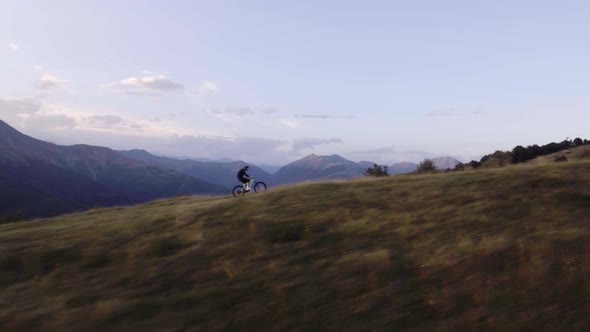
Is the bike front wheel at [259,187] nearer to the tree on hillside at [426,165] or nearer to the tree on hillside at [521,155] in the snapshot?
the tree on hillside at [426,165]

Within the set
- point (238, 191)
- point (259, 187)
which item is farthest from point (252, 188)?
point (238, 191)

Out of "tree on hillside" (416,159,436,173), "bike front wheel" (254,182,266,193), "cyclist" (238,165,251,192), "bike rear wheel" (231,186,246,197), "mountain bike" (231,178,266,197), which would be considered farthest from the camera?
"tree on hillside" (416,159,436,173)

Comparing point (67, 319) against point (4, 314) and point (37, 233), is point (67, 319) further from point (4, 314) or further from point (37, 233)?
point (37, 233)

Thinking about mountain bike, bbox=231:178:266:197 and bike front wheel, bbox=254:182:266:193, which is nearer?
mountain bike, bbox=231:178:266:197

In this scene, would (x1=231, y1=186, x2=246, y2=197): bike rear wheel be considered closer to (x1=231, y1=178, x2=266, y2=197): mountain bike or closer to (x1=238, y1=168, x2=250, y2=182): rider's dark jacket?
(x1=231, y1=178, x2=266, y2=197): mountain bike

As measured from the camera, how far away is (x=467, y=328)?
24.9 ft

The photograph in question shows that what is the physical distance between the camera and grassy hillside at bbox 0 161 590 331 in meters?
8.42

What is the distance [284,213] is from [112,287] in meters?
7.04

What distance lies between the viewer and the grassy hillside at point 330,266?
27.6 feet

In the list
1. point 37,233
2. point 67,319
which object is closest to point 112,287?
point 67,319

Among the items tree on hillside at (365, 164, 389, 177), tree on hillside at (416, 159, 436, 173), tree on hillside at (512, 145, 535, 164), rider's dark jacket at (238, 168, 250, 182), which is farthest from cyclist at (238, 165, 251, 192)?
tree on hillside at (512, 145, 535, 164)

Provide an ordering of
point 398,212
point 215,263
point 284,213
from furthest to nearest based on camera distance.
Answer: point 284,213 → point 398,212 → point 215,263

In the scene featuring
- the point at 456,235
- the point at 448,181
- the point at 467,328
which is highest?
the point at 448,181

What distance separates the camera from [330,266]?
11023mm
